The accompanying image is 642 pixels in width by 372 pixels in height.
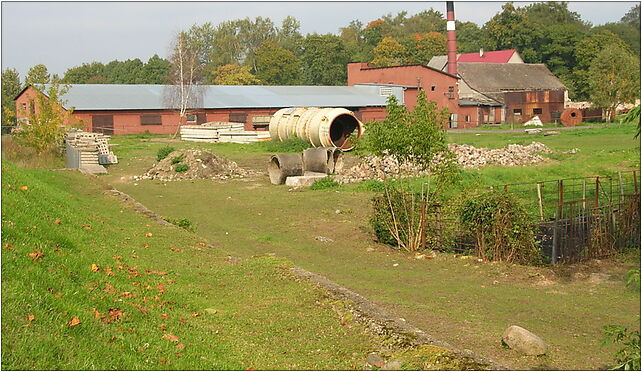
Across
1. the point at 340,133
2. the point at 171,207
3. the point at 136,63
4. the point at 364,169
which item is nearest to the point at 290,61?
the point at 136,63

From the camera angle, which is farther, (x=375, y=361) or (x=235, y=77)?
(x=235, y=77)

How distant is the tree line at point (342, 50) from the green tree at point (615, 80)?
31.9 ft

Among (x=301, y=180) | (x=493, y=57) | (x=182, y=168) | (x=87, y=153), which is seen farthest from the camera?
(x=493, y=57)

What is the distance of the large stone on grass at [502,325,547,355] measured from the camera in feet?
27.2

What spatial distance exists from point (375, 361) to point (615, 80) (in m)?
57.6

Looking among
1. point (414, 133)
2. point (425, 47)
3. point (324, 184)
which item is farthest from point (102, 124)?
point (425, 47)

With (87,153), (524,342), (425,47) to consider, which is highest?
(425,47)

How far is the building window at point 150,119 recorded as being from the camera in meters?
52.0

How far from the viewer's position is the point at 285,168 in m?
25.6

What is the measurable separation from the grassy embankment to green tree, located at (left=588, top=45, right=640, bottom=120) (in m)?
53.5

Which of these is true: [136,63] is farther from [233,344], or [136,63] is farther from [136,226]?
[233,344]

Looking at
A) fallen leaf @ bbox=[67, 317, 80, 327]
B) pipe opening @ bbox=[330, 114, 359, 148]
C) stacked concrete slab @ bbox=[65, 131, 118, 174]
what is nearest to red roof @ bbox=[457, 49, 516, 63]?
pipe opening @ bbox=[330, 114, 359, 148]

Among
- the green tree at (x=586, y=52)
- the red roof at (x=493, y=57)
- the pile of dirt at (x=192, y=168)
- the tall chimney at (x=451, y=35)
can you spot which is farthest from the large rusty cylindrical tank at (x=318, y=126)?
the red roof at (x=493, y=57)

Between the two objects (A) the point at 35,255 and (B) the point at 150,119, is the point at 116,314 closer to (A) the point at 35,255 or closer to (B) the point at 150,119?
(A) the point at 35,255
